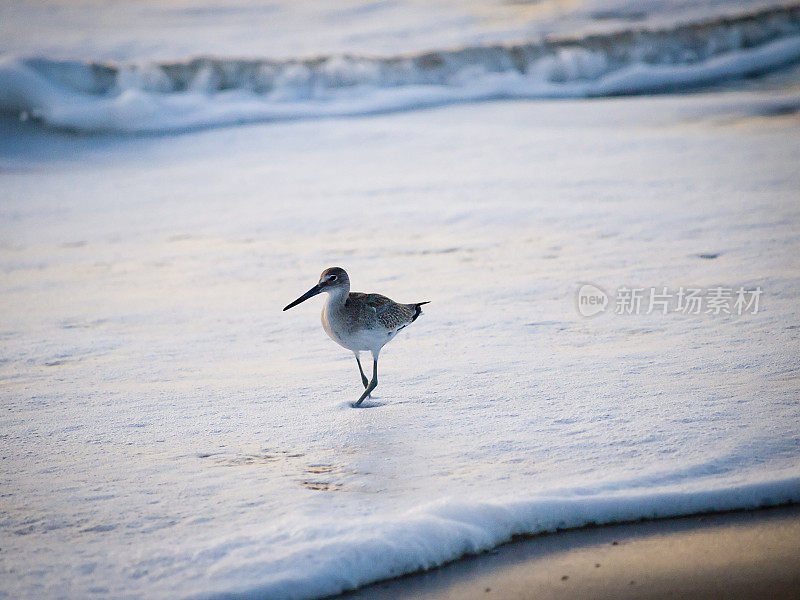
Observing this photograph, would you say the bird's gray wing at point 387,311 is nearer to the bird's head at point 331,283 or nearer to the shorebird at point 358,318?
the shorebird at point 358,318

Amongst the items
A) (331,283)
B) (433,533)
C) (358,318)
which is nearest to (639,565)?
(433,533)

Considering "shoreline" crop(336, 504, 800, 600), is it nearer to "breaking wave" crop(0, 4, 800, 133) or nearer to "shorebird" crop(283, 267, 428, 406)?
"shorebird" crop(283, 267, 428, 406)

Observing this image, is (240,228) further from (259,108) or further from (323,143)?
(259,108)

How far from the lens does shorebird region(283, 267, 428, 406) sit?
426cm

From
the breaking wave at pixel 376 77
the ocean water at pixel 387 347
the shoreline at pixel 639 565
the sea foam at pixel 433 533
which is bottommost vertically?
the shoreline at pixel 639 565

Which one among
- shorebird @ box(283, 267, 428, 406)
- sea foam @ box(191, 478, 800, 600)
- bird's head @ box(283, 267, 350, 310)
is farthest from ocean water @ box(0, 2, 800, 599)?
bird's head @ box(283, 267, 350, 310)

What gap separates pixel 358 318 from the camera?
14.0 ft

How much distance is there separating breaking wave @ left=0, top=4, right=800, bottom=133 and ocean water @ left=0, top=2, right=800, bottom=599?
10 cm

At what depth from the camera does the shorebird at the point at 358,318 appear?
426cm

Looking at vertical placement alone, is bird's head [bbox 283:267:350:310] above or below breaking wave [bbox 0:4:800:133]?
below

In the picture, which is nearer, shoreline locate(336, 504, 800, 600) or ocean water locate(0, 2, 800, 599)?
shoreline locate(336, 504, 800, 600)

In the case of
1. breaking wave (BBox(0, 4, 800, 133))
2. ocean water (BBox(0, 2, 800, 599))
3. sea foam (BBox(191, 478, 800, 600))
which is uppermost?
breaking wave (BBox(0, 4, 800, 133))

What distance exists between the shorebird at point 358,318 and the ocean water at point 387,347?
27cm

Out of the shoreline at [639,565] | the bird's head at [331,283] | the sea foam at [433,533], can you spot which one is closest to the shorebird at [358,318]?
the bird's head at [331,283]
